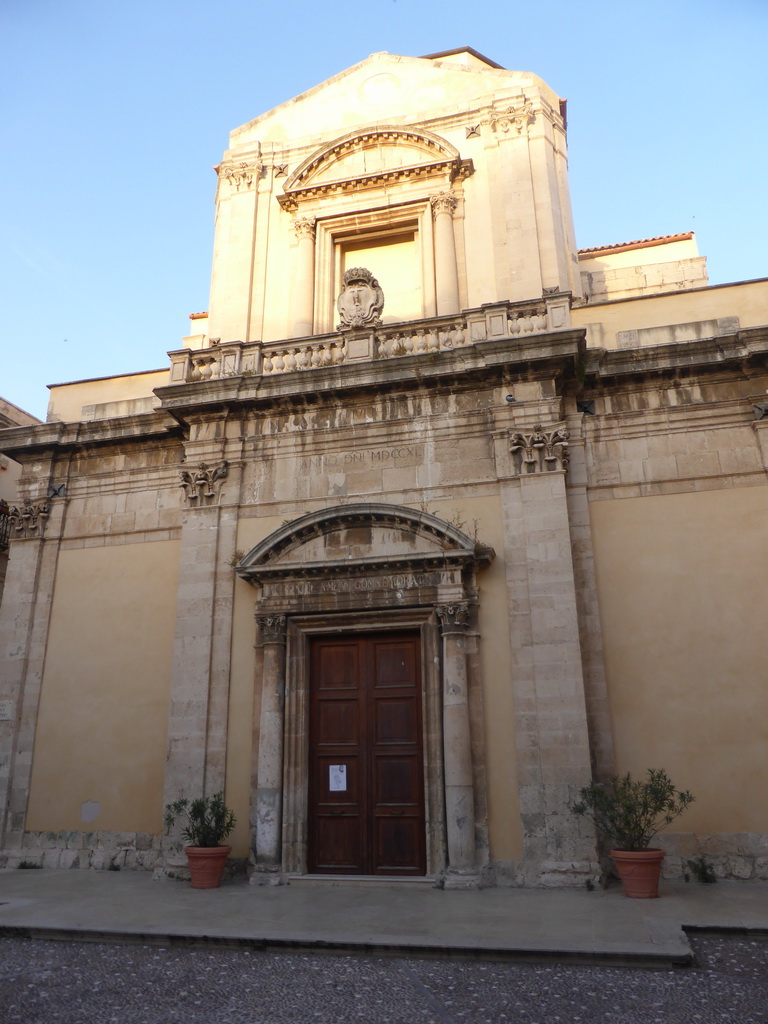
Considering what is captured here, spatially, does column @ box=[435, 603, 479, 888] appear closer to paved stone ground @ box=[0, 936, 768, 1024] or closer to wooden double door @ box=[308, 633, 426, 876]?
wooden double door @ box=[308, 633, 426, 876]

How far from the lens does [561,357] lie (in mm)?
10586

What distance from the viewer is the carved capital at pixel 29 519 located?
12805mm

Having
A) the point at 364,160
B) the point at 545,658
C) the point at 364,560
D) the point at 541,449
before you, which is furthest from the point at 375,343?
the point at 545,658

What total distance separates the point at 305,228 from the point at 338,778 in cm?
958

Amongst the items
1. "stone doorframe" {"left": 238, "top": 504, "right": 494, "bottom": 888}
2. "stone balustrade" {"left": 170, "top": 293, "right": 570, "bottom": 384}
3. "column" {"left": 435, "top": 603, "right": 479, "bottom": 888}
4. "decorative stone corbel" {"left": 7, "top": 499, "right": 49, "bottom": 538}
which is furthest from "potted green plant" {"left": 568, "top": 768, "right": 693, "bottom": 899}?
"decorative stone corbel" {"left": 7, "top": 499, "right": 49, "bottom": 538}

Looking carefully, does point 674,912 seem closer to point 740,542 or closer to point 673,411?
point 740,542

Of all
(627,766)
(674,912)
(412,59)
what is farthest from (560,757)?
(412,59)

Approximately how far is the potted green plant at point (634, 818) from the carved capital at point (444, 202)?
31.6 feet

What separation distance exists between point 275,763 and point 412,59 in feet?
42.9

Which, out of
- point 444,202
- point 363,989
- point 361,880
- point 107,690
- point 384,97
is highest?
point 384,97

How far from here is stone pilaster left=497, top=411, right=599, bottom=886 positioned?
29.7 feet

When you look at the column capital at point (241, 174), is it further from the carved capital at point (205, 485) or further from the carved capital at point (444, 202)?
the carved capital at point (205, 485)

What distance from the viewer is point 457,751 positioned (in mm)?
9539

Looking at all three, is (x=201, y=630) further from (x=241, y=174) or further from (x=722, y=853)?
(x=241, y=174)
